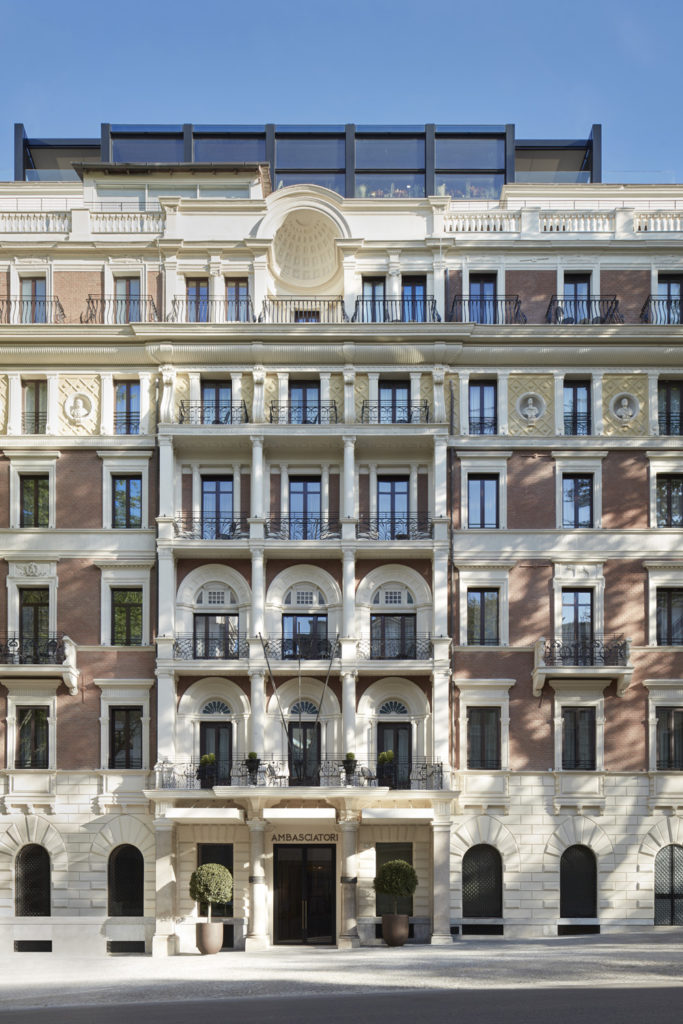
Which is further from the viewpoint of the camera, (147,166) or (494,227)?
(147,166)

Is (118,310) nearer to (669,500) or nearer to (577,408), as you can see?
(577,408)

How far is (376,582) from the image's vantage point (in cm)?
4128

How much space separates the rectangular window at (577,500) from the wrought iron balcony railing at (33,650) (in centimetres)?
1563

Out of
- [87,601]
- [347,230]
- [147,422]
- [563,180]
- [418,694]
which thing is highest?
[563,180]

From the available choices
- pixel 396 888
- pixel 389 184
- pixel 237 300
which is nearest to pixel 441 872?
pixel 396 888

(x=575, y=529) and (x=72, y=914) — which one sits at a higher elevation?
(x=575, y=529)

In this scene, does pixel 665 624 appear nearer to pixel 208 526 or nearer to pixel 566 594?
pixel 566 594

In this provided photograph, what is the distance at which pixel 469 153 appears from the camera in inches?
2584

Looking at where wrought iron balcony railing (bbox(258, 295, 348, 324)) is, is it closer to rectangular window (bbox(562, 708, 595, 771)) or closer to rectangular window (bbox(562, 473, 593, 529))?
rectangular window (bbox(562, 473, 593, 529))

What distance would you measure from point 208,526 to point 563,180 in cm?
3177

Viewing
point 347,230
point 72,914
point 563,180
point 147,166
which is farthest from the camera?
point 563,180

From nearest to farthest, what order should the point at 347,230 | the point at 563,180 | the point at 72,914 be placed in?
the point at 72,914
the point at 347,230
the point at 563,180

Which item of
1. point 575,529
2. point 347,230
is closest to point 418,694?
point 575,529

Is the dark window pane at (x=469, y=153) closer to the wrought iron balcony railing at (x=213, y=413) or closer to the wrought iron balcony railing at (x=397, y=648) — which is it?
the wrought iron balcony railing at (x=213, y=413)
